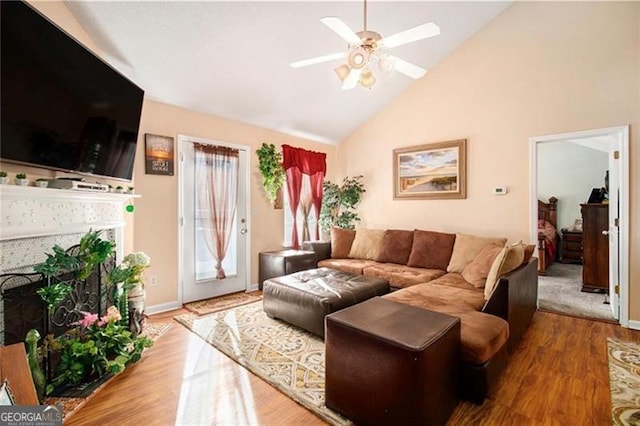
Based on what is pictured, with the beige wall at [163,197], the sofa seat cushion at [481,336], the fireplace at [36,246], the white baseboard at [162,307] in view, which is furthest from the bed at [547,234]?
the fireplace at [36,246]

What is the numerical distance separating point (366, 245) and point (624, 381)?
2.79 m

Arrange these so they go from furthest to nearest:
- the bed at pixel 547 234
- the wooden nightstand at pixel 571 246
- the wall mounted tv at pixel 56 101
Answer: the wooden nightstand at pixel 571 246 < the bed at pixel 547 234 < the wall mounted tv at pixel 56 101

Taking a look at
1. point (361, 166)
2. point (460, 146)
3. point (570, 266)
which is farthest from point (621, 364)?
point (570, 266)

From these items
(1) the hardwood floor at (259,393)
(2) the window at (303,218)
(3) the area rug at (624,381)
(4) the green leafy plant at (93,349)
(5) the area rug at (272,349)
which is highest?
(2) the window at (303,218)

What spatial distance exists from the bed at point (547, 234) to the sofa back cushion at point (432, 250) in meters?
2.47

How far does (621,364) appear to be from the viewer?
2252 millimetres

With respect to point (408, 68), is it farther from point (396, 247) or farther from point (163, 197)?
point (163, 197)

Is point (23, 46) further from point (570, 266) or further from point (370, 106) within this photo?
point (570, 266)

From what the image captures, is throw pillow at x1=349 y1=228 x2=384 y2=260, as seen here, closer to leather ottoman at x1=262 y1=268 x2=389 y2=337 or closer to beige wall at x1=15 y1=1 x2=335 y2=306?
leather ottoman at x1=262 y1=268 x2=389 y2=337

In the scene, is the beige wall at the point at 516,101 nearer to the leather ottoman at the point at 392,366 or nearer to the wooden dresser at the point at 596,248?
the wooden dresser at the point at 596,248

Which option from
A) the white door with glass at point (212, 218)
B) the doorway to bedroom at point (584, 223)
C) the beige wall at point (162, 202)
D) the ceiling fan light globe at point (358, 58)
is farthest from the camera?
the white door with glass at point (212, 218)

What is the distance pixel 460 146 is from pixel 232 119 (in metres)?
3.16

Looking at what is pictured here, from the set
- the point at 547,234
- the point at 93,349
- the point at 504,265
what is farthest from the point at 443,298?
the point at 547,234

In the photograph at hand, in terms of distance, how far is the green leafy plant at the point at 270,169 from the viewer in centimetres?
434
